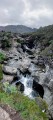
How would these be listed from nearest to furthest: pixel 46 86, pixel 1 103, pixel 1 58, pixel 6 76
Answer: pixel 1 103 < pixel 46 86 < pixel 6 76 < pixel 1 58

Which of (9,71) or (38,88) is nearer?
(38,88)

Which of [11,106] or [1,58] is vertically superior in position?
[11,106]

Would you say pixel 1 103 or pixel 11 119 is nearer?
pixel 11 119

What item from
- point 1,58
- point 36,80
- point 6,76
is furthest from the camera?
point 1,58

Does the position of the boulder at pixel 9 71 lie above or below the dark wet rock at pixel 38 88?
above

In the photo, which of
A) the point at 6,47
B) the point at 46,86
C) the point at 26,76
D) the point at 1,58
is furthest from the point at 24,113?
the point at 6,47

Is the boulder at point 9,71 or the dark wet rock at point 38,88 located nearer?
the dark wet rock at point 38,88

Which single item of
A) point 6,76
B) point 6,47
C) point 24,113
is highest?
point 24,113

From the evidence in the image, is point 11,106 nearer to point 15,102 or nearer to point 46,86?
point 15,102

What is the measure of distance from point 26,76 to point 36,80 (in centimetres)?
762

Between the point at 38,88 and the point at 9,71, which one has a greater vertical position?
the point at 9,71

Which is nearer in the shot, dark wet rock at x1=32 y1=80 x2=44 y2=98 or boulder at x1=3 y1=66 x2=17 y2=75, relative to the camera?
dark wet rock at x1=32 y1=80 x2=44 y2=98

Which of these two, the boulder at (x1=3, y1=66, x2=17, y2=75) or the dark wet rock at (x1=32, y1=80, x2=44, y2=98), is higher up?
the boulder at (x1=3, y1=66, x2=17, y2=75)

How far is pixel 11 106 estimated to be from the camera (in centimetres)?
1393
